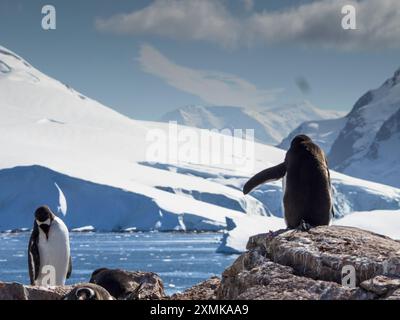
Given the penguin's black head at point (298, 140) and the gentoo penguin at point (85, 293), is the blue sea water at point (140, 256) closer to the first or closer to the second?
the penguin's black head at point (298, 140)

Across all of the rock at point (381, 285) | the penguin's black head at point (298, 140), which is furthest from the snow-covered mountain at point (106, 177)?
the rock at point (381, 285)

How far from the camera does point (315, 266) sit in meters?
5.91

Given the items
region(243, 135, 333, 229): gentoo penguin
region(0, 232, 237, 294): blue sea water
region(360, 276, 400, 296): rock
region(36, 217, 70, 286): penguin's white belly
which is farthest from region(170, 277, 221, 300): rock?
region(0, 232, 237, 294): blue sea water

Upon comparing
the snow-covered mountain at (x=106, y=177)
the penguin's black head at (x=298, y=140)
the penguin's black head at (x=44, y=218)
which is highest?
the snow-covered mountain at (x=106, y=177)

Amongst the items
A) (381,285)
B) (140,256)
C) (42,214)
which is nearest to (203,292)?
(381,285)

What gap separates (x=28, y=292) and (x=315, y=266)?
2.71 meters

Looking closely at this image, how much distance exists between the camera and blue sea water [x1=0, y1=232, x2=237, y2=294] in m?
50.5

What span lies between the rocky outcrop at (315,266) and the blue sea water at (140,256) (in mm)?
30785

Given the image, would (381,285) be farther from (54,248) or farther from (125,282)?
(54,248)

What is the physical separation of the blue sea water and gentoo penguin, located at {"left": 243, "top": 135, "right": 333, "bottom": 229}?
29.4 m

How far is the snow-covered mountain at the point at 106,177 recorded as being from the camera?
8856 cm

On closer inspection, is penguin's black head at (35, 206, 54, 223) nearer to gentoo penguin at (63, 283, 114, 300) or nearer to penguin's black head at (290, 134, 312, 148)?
penguin's black head at (290, 134, 312, 148)
